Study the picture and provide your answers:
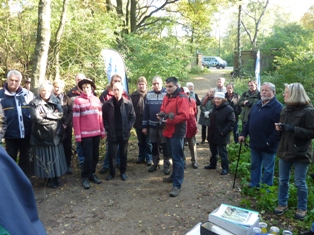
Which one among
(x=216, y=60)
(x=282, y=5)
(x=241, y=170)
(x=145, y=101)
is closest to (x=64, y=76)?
(x=145, y=101)

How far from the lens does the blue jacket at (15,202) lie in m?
1.03

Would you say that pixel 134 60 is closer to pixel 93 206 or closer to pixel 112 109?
pixel 112 109

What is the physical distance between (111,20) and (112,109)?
601 centimetres

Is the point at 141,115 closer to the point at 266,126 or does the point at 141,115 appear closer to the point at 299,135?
the point at 266,126

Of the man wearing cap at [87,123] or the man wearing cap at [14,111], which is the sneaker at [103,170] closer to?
the man wearing cap at [87,123]

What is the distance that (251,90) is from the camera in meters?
6.77

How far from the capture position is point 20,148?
4977mm

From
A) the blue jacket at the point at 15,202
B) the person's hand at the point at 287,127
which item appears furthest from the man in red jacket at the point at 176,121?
the blue jacket at the point at 15,202

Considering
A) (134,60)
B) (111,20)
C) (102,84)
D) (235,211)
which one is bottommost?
(235,211)

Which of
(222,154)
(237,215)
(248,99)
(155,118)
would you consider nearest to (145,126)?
(155,118)

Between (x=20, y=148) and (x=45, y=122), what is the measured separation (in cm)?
84

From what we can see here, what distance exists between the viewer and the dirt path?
12.4ft

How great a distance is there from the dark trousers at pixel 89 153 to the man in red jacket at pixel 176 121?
53.8 inches

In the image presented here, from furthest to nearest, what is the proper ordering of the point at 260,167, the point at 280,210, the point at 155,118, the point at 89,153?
the point at 155,118 → the point at 89,153 → the point at 260,167 → the point at 280,210
